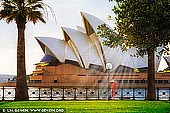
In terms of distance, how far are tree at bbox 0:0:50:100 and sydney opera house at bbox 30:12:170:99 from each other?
31.1 metres

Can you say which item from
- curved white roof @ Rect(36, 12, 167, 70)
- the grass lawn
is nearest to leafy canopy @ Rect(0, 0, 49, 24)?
the grass lawn

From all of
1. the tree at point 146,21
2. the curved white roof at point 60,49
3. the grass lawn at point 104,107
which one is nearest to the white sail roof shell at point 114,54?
→ the curved white roof at point 60,49

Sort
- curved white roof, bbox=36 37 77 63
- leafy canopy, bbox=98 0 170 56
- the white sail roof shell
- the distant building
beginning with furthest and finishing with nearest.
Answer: curved white roof, bbox=36 37 77 63
the distant building
the white sail roof shell
leafy canopy, bbox=98 0 170 56

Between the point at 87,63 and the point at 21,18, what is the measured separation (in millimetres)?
35463

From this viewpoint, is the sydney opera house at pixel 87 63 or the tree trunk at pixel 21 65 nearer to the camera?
the tree trunk at pixel 21 65

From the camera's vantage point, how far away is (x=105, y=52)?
51406 millimetres

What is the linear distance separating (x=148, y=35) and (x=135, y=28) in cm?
58

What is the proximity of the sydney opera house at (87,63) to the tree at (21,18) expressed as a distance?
3112 cm

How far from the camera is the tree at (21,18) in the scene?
1844 centimetres

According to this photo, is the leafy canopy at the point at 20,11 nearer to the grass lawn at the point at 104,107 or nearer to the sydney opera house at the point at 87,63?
the grass lawn at the point at 104,107

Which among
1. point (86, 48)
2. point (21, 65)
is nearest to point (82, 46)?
point (86, 48)

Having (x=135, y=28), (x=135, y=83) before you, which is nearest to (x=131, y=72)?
(x=135, y=83)

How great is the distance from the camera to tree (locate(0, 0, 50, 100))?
18.4 meters

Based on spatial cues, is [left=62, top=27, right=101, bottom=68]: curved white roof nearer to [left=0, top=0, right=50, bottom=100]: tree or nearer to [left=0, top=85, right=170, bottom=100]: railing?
[left=0, top=85, right=170, bottom=100]: railing
